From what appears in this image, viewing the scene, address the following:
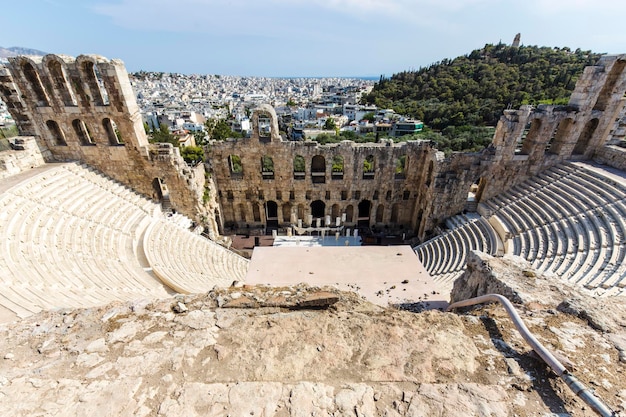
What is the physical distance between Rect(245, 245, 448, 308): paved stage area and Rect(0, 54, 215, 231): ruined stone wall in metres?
6.40

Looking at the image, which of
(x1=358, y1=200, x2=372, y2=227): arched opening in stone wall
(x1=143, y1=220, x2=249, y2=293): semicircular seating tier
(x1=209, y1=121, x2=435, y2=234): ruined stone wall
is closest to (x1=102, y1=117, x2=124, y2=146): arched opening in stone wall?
(x1=209, y1=121, x2=435, y2=234): ruined stone wall

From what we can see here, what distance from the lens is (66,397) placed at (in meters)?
3.16

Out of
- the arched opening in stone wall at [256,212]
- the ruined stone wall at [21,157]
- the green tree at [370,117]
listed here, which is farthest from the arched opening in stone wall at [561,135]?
the green tree at [370,117]

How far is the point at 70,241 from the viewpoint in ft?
35.4

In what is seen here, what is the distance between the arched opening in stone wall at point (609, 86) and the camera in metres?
15.3

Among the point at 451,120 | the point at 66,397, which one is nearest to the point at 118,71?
the point at 66,397

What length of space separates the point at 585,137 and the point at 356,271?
16.5m

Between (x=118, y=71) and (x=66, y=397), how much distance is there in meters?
15.9

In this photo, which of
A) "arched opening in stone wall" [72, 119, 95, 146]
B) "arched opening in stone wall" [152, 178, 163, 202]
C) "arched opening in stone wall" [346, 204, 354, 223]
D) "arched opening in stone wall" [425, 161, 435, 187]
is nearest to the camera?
"arched opening in stone wall" [72, 119, 95, 146]

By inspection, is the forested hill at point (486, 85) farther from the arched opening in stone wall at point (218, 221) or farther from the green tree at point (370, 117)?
the arched opening in stone wall at point (218, 221)

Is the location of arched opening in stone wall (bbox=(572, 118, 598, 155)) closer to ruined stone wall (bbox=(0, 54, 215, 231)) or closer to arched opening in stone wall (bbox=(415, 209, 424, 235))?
arched opening in stone wall (bbox=(415, 209, 424, 235))

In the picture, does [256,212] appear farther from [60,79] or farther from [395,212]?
[60,79]

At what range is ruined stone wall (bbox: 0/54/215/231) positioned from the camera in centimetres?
1426

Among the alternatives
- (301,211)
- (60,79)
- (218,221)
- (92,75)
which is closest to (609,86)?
(301,211)
